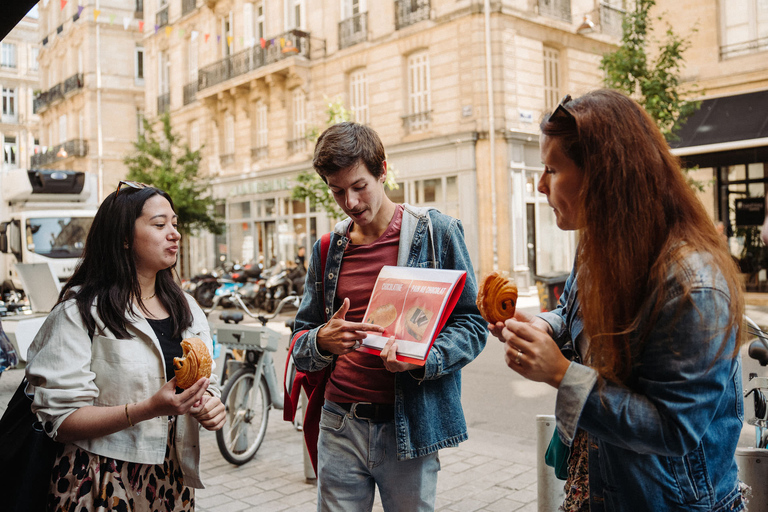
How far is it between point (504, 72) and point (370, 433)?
1676 centimetres

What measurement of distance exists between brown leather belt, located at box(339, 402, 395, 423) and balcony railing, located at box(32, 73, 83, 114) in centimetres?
3812

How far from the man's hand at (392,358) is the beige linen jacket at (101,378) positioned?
84 centimetres

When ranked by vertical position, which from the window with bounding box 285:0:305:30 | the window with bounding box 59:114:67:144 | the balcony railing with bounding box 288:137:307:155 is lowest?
the balcony railing with bounding box 288:137:307:155

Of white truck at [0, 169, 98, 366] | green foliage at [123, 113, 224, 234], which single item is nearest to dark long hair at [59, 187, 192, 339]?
white truck at [0, 169, 98, 366]

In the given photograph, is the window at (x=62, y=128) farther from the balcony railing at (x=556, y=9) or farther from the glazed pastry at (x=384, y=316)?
the glazed pastry at (x=384, y=316)

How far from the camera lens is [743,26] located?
1457 cm

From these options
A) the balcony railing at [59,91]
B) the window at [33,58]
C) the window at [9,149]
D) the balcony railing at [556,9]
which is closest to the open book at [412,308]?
the balcony railing at [556,9]

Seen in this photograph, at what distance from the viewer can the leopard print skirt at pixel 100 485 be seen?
204 centimetres

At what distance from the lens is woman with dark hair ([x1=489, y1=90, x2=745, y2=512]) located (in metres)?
1.32

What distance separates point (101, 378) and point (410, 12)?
740 inches

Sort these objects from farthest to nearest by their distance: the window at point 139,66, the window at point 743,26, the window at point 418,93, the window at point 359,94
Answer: the window at point 139,66 → the window at point 359,94 → the window at point 418,93 → the window at point 743,26

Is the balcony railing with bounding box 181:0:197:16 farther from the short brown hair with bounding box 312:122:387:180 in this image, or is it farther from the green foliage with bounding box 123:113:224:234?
the short brown hair with bounding box 312:122:387:180

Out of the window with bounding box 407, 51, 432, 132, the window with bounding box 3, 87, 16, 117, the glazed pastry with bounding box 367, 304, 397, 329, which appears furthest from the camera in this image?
the window with bounding box 3, 87, 16, 117

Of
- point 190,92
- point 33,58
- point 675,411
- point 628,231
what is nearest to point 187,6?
point 190,92
